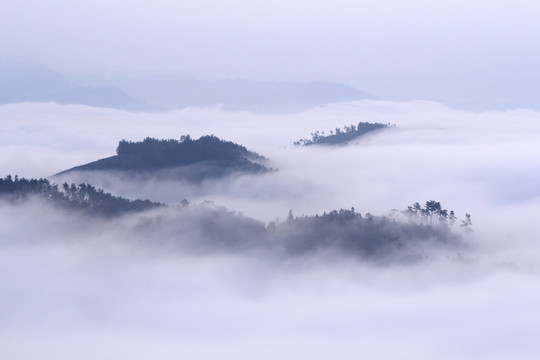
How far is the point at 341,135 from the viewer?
10269cm

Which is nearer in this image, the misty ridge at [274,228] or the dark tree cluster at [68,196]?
the misty ridge at [274,228]

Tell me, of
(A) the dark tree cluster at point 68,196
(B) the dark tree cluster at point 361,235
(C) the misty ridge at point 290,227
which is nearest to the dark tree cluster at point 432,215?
(C) the misty ridge at point 290,227

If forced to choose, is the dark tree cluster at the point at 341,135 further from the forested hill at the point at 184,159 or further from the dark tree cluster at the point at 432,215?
the dark tree cluster at the point at 432,215

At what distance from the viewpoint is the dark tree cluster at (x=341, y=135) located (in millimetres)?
100188

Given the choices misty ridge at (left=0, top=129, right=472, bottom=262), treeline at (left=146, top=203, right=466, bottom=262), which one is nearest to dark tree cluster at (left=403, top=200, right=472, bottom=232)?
misty ridge at (left=0, top=129, right=472, bottom=262)

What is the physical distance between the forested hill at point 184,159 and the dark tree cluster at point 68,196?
17.2 meters

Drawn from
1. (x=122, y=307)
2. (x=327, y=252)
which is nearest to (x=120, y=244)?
(x=122, y=307)

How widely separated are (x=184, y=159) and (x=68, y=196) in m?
23.4

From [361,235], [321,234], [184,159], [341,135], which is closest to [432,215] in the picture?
[361,235]

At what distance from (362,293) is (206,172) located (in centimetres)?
3189

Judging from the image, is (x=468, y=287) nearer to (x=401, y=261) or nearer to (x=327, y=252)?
(x=401, y=261)

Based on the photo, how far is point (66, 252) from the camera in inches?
1998

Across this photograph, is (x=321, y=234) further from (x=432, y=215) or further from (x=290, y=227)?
(x=432, y=215)

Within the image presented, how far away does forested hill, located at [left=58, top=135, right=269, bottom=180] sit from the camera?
75.8 metres
